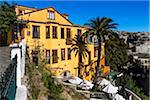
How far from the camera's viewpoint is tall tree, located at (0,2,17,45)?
1049 inches

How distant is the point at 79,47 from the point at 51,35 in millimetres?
6481

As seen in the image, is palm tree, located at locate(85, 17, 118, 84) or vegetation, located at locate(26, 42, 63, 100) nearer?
vegetation, located at locate(26, 42, 63, 100)

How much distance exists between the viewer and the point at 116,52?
48.3m

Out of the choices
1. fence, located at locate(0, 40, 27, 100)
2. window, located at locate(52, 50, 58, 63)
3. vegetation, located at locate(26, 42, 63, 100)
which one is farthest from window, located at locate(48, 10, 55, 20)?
fence, located at locate(0, 40, 27, 100)

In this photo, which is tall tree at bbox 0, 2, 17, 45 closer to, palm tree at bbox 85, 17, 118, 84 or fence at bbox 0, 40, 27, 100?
palm tree at bbox 85, 17, 118, 84

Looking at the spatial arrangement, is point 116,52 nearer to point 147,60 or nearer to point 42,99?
point 147,60

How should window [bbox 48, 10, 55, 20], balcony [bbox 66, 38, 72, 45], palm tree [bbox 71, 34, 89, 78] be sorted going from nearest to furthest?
window [bbox 48, 10, 55, 20]
balcony [bbox 66, 38, 72, 45]
palm tree [bbox 71, 34, 89, 78]

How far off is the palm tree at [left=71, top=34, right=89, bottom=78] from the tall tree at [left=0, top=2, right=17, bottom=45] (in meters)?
9.95

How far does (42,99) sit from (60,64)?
1670cm

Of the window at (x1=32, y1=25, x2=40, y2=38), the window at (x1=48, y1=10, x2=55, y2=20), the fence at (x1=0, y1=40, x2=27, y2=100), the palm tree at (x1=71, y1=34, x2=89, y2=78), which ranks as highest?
the window at (x1=48, y1=10, x2=55, y2=20)

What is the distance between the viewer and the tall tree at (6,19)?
26641 millimetres

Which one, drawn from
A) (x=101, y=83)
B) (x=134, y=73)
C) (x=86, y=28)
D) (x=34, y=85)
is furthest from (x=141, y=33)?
(x=34, y=85)

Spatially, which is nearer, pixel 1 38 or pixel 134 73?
pixel 1 38

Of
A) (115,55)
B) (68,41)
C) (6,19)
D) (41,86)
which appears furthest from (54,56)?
(115,55)
